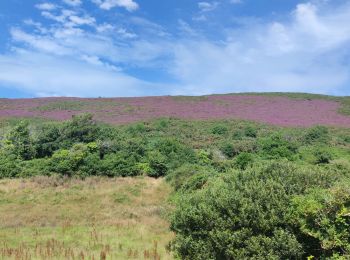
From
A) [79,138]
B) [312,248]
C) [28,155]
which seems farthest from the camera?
[79,138]

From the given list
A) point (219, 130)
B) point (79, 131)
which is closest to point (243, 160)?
point (79, 131)

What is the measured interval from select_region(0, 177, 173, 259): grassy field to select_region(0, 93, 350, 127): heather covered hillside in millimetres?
18728

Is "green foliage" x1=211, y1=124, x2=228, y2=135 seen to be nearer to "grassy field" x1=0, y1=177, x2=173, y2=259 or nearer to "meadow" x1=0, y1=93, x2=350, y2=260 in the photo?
"meadow" x1=0, y1=93, x2=350, y2=260

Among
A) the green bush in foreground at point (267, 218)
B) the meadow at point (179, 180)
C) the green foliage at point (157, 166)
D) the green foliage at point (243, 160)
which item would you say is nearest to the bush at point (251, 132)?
the meadow at point (179, 180)

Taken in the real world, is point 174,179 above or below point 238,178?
below

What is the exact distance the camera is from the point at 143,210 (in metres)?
19.7

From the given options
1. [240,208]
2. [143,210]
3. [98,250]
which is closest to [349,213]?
[240,208]

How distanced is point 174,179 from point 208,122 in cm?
2037

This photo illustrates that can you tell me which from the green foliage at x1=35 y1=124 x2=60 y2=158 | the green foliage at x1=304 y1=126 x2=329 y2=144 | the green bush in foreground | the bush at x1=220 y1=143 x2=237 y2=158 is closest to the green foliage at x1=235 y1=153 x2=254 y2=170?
the bush at x1=220 y1=143 x2=237 y2=158

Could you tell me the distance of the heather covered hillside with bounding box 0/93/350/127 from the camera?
44.7m

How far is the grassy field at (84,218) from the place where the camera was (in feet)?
40.6

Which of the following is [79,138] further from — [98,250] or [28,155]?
[98,250]

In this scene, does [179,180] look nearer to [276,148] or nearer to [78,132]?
[276,148]

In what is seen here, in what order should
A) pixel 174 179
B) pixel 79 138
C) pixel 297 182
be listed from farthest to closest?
pixel 79 138 < pixel 174 179 < pixel 297 182
